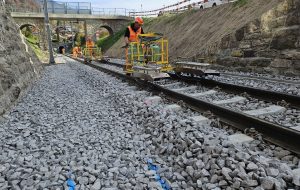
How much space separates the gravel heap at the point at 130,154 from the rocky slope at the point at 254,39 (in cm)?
656

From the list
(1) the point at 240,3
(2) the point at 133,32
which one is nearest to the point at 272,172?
(2) the point at 133,32

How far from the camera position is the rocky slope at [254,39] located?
1044 centimetres

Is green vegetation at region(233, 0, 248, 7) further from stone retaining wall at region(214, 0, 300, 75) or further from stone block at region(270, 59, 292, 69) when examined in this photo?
stone block at region(270, 59, 292, 69)

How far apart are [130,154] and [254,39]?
32.6 ft

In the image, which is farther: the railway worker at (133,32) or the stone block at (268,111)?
the railway worker at (133,32)

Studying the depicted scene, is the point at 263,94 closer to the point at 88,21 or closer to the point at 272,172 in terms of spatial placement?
the point at 272,172

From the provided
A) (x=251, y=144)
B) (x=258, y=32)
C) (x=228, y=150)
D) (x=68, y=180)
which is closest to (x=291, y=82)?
(x=258, y=32)

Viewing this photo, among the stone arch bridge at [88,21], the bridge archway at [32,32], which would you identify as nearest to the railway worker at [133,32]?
the stone arch bridge at [88,21]

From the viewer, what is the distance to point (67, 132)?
16.3 ft

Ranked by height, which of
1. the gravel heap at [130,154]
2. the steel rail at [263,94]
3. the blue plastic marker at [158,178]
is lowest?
the blue plastic marker at [158,178]

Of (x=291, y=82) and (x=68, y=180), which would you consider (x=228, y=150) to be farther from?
(x=291, y=82)

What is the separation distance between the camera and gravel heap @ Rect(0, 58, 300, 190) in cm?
298

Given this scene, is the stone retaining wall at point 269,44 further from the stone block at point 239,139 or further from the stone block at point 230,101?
the stone block at point 239,139

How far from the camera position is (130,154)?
393cm
